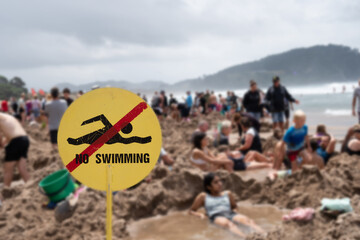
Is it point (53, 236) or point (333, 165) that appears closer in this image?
point (53, 236)

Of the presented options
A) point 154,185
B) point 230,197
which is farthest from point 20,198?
point 230,197

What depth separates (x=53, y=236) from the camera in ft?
11.9

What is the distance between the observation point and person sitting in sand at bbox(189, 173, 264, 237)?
168 inches

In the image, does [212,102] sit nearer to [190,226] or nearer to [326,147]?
[326,147]

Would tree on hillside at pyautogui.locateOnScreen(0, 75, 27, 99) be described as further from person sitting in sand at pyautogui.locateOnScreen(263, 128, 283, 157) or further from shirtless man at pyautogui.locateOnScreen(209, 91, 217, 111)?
person sitting in sand at pyautogui.locateOnScreen(263, 128, 283, 157)

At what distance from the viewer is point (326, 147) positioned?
21.4ft

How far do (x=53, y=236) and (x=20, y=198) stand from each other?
1155 millimetres

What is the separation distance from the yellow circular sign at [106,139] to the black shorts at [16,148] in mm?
4325

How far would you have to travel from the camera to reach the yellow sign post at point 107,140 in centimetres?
155

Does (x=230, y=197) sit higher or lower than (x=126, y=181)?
lower

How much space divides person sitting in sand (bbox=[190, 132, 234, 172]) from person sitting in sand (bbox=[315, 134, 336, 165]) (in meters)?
1.72

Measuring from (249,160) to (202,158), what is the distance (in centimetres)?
129

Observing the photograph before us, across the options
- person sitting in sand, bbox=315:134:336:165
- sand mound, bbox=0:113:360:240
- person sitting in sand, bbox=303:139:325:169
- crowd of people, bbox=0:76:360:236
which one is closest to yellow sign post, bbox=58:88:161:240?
sand mound, bbox=0:113:360:240

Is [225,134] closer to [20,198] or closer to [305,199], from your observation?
[305,199]
